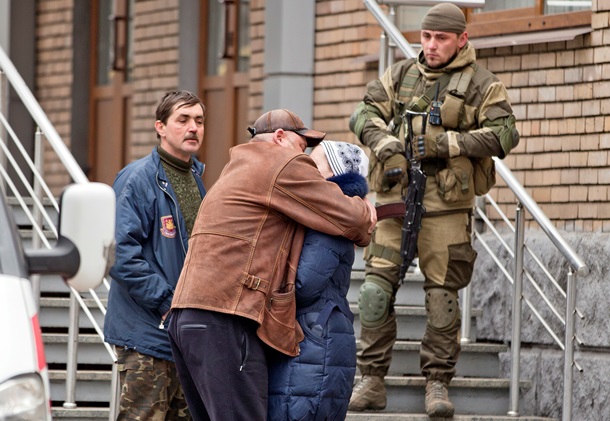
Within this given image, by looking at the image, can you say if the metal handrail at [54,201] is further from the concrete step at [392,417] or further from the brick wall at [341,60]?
the brick wall at [341,60]

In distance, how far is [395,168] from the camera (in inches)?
273

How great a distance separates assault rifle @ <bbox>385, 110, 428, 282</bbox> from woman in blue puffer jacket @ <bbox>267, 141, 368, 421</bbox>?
1.65m

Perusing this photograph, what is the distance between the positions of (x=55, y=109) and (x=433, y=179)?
902cm

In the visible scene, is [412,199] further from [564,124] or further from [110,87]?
[110,87]

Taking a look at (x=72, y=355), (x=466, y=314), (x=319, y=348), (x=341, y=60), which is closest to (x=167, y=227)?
(x=319, y=348)

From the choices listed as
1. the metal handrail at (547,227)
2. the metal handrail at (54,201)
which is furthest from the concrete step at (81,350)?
the metal handrail at (547,227)

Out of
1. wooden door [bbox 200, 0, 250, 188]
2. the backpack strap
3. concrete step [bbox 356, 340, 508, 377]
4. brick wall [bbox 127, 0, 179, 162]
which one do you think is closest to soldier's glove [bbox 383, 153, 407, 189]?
the backpack strap

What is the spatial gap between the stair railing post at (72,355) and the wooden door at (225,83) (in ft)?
17.9

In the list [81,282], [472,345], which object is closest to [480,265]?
[472,345]

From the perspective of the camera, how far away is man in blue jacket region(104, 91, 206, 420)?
579 centimetres

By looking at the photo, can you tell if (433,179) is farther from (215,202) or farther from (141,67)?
(141,67)

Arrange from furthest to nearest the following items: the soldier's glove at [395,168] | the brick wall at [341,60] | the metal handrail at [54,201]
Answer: the brick wall at [341,60] < the soldier's glove at [395,168] < the metal handrail at [54,201]

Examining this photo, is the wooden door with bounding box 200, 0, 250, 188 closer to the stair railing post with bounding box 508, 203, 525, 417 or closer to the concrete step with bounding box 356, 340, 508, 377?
the concrete step with bounding box 356, 340, 508, 377

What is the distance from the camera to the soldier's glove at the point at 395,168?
6914mm
